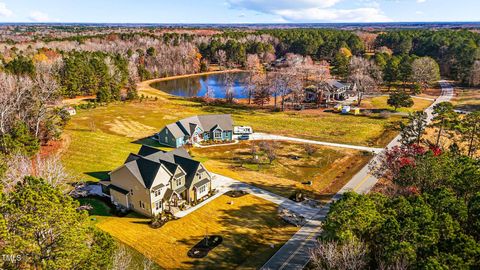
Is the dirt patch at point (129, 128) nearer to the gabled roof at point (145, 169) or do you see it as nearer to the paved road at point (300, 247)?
the gabled roof at point (145, 169)

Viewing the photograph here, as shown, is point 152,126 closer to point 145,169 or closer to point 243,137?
point 243,137

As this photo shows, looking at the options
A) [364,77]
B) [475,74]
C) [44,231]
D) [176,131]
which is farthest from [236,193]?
[475,74]

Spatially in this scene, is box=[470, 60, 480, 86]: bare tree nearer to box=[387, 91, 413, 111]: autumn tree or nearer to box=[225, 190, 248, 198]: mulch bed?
box=[387, 91, 413, 111]: autumn tree

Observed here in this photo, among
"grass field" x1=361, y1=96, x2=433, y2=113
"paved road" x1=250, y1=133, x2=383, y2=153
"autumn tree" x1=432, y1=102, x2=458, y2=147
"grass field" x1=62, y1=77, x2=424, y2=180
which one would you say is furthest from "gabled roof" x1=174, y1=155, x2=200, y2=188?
"grass field" x1=361, y1=96, x2=433, y2=113

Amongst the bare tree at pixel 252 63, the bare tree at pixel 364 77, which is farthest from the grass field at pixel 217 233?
the bare tree at pixel 252 63

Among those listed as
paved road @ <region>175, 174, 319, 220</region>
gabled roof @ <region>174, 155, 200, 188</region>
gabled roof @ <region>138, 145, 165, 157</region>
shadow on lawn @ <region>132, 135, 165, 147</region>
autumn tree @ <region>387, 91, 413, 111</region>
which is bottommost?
paved road @ <region>175, 174, 319, 220</region>

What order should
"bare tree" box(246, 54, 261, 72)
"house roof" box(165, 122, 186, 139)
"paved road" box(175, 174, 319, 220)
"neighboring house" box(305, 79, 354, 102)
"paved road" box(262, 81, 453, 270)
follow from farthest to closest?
1. "bare tree" box(246, 54, 261, 72)
2. "neighboring house" box(305, 79, 354, 102)
3. "house roof" box(165, 122, 186, 139)
4. "paved road" box(175, 174, 319, 220)
5. "paved road" box(262, 81, 453, 270)
